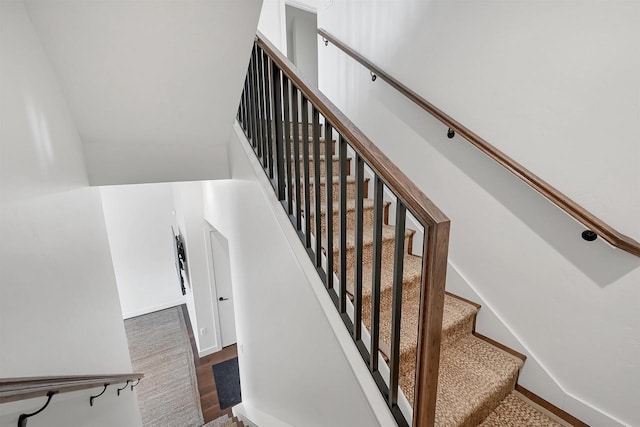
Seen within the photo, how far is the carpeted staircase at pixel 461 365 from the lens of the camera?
4.02 ft

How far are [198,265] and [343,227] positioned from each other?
407 cm

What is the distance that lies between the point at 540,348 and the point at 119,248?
6449mm

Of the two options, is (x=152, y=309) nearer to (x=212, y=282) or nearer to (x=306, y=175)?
(x=212, y=282)

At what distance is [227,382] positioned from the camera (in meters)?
4.30

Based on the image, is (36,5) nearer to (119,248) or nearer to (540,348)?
(540,348)

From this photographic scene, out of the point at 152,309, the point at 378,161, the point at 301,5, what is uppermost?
the point at 301,5

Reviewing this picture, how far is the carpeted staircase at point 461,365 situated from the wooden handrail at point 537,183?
2.39 feet

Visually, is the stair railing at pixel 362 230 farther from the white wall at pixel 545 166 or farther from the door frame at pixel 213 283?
the door frame at pixel 213 283

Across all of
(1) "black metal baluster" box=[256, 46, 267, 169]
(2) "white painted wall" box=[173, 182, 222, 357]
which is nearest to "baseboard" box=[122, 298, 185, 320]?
(2) "white painted wall" box=[173, 182, 222, 357]

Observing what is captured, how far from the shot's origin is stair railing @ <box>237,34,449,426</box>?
796 mm

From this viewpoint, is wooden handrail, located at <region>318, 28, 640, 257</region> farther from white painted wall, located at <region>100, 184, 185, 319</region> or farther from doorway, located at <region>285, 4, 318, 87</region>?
white painted wall, located at <region>100, 184, 185, 319</region>

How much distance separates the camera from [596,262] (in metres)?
1.26

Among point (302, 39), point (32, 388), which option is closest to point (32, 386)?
point (32, 388)

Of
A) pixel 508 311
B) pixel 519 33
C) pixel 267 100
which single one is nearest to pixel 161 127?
pixel 267 100
